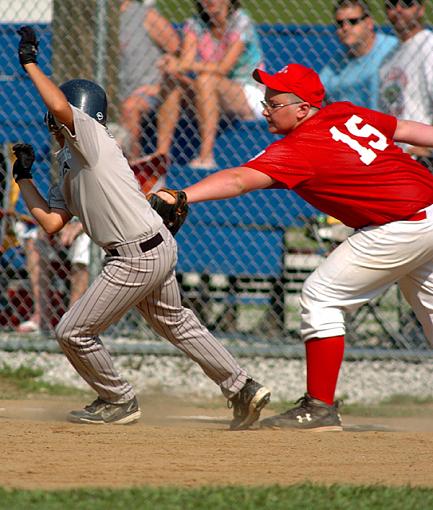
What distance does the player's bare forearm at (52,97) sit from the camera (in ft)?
16.3

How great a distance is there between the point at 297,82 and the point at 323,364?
4.82 ft

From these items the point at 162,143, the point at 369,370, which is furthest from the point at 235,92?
the point at 369,370

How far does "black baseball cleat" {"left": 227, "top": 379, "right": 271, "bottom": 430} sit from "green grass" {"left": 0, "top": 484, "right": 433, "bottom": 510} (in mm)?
1670

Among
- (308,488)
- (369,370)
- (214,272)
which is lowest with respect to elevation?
(369,370)

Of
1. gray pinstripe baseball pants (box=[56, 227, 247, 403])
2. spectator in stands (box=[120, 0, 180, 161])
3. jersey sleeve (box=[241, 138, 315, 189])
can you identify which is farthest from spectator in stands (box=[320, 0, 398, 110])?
gray pinstripe baseball pants (box=[56, 227, 247, 403])

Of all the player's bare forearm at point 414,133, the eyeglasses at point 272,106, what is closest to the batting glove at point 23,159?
the eyeglasses at point 272,106

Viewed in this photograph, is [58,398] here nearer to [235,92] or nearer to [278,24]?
[235,92]

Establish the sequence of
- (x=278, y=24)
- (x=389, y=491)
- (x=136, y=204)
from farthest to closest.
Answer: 1. (x=278, y=24)
2. (x=136, y=204)
3. (x=389, y=491)

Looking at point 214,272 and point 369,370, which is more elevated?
point 214,272

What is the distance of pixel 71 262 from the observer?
26.8 feet

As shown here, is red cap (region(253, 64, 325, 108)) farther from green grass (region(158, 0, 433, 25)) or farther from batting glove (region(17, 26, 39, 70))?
green grass (region(158, 0, 433, 25))

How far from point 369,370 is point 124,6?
3.28m

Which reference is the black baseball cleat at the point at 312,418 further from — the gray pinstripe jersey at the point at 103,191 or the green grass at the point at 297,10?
the green grass at the point at 297,10

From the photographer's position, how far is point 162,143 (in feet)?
26.9
